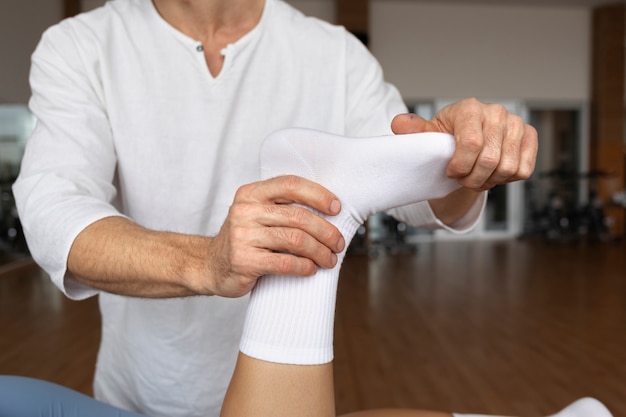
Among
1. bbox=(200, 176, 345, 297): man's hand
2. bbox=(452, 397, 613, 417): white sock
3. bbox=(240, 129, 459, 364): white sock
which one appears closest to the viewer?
bbox=(200, 176, 345, 297): man's hand

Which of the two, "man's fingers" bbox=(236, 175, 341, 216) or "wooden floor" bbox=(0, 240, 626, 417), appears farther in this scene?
"wooden floor" bbox=(0, 240, 626, 417)

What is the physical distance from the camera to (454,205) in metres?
1.05

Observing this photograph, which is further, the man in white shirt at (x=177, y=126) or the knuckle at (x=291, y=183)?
the man in white shirt at (x=177, y=126)

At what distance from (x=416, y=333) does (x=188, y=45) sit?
297 cm

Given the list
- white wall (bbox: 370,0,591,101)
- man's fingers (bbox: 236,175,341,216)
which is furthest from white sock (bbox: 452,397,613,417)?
white wall (bbox: 370,0,591,101)

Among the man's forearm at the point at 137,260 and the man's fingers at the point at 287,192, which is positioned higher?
the man's fingers at the point at 287,192

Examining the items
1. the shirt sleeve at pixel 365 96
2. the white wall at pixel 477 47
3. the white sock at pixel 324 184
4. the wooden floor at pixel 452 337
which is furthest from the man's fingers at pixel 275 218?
the white wall at pixel 477 47

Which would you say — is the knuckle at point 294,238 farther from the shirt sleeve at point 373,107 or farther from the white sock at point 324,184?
the shirt sleeve at point 373,107

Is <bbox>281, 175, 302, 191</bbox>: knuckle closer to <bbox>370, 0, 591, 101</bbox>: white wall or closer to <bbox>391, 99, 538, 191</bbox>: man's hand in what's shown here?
<bbox>391, 99, 538, 191</bbox>: man's hand

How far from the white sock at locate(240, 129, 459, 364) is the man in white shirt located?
12cm

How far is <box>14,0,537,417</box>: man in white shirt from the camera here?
1.01 meters

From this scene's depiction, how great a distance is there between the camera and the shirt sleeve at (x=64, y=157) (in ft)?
2.77

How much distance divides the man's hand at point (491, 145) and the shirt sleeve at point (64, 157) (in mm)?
493

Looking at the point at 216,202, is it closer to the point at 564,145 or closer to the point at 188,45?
the point at 188,45
